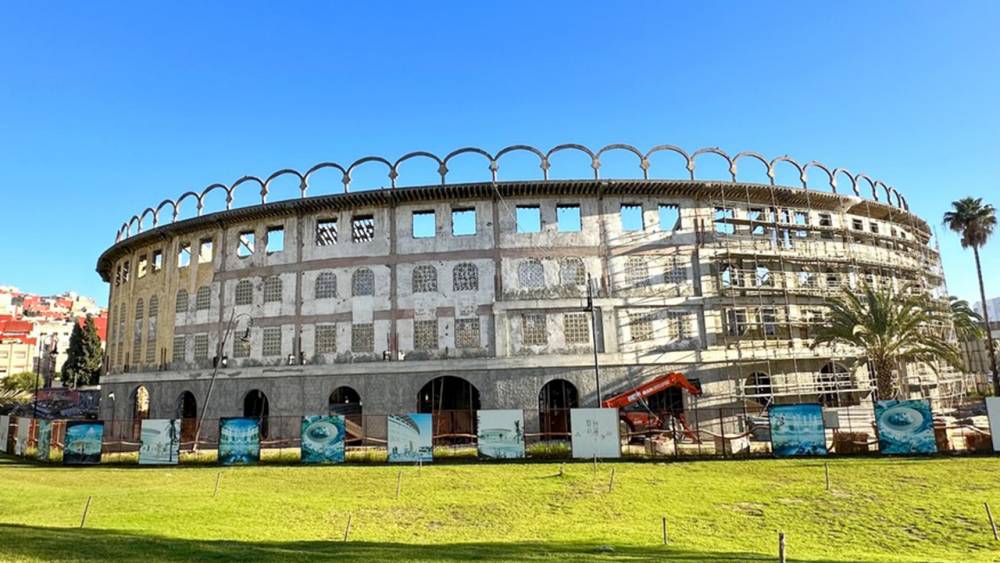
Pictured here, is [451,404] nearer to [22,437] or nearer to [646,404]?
[646,404]

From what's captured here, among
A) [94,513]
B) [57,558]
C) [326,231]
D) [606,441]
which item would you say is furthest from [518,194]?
[57,558]

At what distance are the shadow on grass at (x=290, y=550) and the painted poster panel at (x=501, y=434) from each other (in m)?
12.2

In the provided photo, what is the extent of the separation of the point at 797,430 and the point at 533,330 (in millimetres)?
13414

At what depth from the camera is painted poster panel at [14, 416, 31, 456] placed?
27.6 metres

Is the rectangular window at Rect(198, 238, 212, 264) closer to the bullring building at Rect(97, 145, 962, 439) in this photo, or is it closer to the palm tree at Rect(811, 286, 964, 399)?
the bullring building at Rect(97, 145, 962, 439)

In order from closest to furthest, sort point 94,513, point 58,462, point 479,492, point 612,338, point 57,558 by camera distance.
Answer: point 57,558
point 94,513
point 479,492
point 58,462
point 612,338

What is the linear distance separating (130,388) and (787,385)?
40092 millimetres

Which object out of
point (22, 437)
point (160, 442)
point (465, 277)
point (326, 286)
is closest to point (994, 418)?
point (465, 277)

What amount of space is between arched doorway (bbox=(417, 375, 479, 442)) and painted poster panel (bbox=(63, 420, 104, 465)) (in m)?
14.4

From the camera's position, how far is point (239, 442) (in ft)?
79.4

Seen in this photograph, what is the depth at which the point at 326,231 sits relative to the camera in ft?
115

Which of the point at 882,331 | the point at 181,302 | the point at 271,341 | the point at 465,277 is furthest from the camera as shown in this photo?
the point at 181,302

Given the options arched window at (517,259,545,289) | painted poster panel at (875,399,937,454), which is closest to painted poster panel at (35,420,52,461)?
arched window at (517,259,545,289)

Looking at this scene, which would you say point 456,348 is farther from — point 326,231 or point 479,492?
point 479,492
